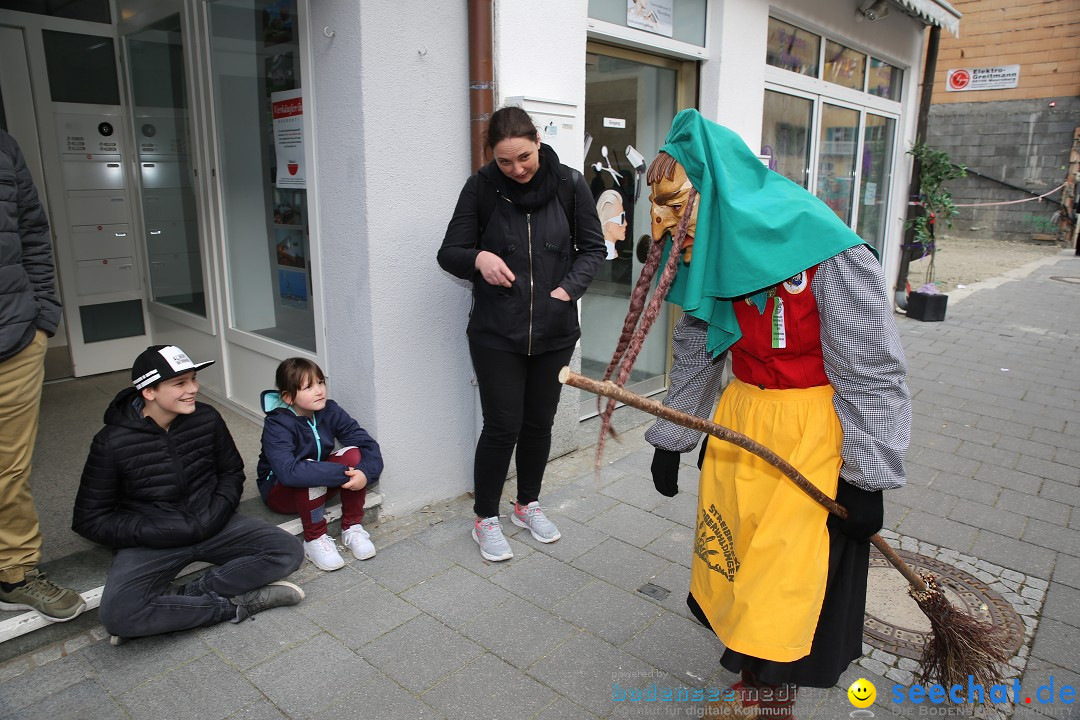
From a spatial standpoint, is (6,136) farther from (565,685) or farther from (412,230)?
(565,685)

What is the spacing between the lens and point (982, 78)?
20672mm

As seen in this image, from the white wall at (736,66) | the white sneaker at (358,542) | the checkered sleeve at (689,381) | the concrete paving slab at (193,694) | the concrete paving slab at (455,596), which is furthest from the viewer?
the white wall at (736,66)

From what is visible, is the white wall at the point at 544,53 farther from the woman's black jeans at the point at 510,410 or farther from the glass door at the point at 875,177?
the glass door at the point at 875,177

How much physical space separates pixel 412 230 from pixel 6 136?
5.51 feet

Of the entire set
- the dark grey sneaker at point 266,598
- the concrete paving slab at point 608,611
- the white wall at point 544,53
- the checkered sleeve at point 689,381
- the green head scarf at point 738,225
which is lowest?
the concrete paving slab at point 608,611

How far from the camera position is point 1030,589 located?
347 centimetres

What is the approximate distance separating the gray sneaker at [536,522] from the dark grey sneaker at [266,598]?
3.81 ft

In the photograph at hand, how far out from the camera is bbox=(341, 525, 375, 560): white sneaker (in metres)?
3.60

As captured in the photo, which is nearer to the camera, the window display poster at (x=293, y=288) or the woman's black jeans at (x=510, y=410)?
the woman's black jeans at (x=510, y=410)

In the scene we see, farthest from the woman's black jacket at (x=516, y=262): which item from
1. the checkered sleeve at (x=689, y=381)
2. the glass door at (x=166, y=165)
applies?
the glass door at (x=166, y=165)

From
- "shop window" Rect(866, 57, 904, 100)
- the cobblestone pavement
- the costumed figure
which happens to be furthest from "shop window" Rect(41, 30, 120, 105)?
"shop window" Rect(866, 57, 904, 100)

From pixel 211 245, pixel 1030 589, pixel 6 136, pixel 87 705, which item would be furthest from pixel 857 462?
pixel 211 245

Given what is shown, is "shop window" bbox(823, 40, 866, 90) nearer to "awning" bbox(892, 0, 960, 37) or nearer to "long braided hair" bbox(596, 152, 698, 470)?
"awning" bbox(892, 0, 960, 37)

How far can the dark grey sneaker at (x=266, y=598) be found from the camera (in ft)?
10.2
